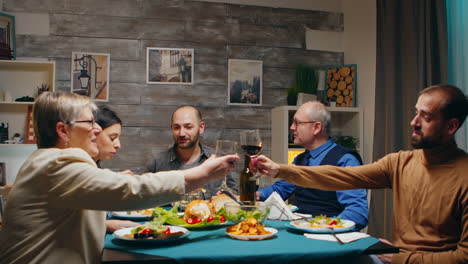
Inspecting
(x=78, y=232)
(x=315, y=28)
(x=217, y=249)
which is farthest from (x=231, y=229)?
(x=315, y=28)

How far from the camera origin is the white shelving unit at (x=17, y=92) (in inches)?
157

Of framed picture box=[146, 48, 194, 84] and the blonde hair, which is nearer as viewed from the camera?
the blonde hair

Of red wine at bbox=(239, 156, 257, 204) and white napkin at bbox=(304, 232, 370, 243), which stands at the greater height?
red wine at bbox=(239, 156, 257, 204)

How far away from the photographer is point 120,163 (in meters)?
4.21

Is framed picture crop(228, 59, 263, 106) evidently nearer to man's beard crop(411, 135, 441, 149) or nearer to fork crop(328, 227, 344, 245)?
man's beard crop(411, 135, 441, 149)

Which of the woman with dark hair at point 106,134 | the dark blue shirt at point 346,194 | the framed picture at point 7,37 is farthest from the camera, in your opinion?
the framed picture at point 7,37

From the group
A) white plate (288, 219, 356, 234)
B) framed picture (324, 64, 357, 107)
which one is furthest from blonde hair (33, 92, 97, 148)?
framed picture (324, 64, 357, 107)

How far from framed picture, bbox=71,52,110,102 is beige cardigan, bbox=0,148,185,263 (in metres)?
2.91

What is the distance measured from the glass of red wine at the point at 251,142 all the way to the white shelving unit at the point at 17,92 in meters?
2.77

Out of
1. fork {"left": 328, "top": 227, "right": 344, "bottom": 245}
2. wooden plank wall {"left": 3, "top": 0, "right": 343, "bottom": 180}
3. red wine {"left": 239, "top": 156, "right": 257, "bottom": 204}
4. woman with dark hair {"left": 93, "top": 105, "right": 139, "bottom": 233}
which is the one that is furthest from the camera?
wooden plank wall {"left": 3, "top": 0, "right": 343, "bottom": 180}

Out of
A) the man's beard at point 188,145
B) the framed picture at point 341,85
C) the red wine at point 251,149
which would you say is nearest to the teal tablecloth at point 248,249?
the red wine at point 251,149

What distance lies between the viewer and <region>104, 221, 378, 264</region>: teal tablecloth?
1.39 meters

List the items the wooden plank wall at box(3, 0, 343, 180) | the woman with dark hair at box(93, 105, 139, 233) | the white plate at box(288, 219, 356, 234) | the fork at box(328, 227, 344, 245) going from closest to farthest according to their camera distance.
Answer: the fork at box(328, 227, 344, 245)
the white plate at box(288, 219, 356, 234)
the woman with dark hair at box(93, 105, 139, 233)
the wooden plank wall at box(3, 0, 343, 180)

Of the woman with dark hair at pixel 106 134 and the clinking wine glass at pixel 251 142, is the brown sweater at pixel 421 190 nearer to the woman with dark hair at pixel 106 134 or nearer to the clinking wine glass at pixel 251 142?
the clinking wine glass at pixel 251 142
